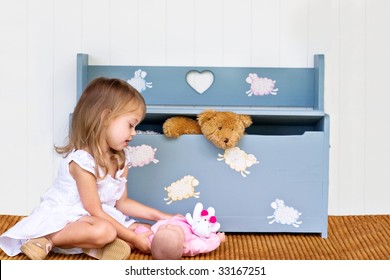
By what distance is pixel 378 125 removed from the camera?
253cm

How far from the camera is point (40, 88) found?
99.2 inches

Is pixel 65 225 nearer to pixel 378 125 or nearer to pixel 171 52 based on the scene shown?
pixel 171 52

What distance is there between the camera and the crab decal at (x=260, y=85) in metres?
2.50

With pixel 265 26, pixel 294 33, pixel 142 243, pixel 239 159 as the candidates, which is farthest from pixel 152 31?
pixel 142 243

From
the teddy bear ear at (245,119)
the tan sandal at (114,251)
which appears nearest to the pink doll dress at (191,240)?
the tan sandal at (114,251)

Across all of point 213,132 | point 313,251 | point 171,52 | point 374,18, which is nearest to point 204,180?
point 213,132

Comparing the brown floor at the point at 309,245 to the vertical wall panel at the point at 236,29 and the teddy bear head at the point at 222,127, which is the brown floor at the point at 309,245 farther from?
the vertical wall panel at the point at 236,29

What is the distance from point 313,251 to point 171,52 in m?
0.90

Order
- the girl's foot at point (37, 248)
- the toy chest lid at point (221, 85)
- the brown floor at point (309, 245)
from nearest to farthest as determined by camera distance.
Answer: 1. the girl's foot at point (37, 248)
2. the brown floor at point (309, 245)
3. the toy chest lid at point (221, 85)

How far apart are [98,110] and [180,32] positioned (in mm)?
655

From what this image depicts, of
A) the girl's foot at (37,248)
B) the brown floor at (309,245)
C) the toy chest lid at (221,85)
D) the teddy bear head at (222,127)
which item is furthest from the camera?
the toy chest lid at (221,85)

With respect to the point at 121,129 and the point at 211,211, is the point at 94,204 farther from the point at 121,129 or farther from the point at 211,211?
the point at 211,211

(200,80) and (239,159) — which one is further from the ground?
(200,80)

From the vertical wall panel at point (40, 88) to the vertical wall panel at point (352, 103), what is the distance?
1.02m
